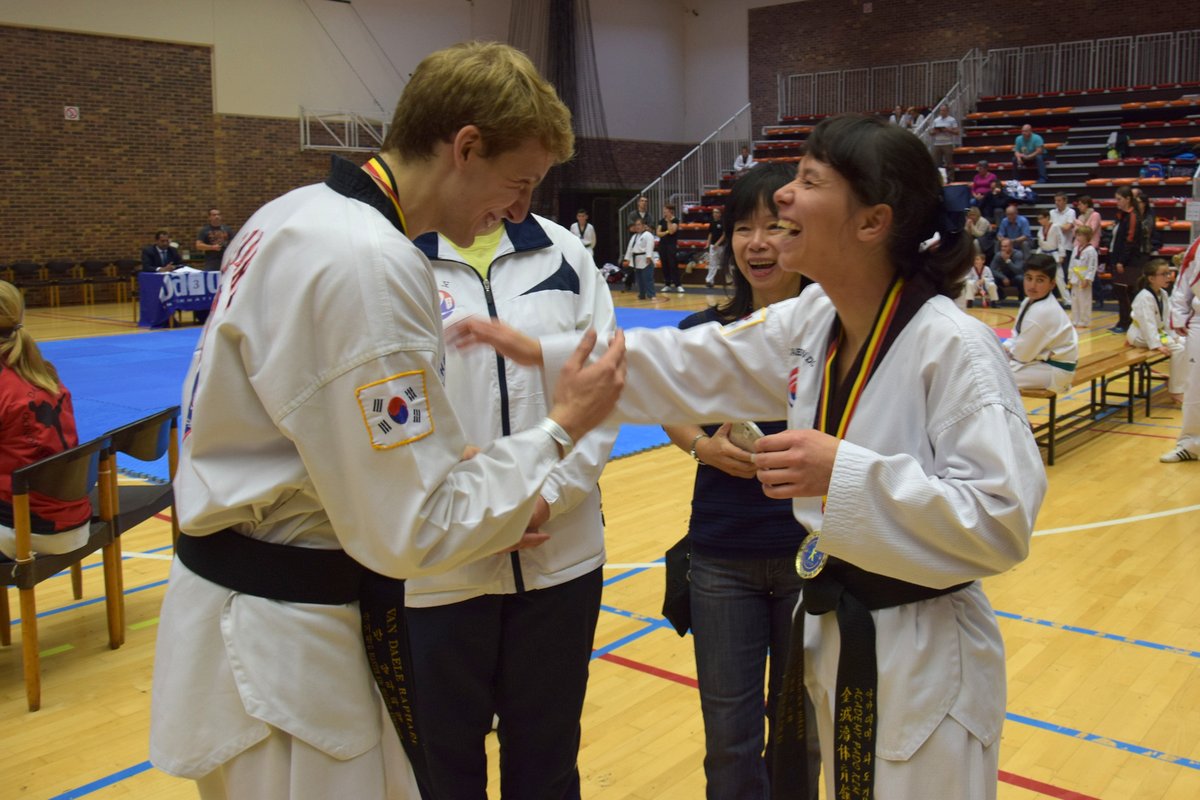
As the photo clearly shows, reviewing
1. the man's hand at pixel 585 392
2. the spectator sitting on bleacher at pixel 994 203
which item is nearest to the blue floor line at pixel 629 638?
the man's hand at pixel 585 392

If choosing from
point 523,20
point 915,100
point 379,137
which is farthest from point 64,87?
point 915,100

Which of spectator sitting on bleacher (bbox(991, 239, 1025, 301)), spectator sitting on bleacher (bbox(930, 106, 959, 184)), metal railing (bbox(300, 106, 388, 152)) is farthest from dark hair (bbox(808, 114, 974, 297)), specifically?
spectator sitting on bleacher (bbox(930, 106, 959, 184))

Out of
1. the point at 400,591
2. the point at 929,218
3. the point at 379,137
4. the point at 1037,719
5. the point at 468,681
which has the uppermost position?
the point at 379,137

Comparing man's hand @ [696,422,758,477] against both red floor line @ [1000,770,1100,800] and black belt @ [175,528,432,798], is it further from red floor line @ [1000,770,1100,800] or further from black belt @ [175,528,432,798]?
red floor line @ [1000,770,1100,800]

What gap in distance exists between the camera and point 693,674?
425 centimetres

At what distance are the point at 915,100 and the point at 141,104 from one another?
692 inches

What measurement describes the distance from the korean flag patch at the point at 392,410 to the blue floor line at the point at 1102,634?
13.2 feet

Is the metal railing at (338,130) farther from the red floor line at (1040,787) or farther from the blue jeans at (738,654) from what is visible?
the blue jeans at (738,654)

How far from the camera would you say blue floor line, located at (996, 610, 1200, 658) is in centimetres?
442

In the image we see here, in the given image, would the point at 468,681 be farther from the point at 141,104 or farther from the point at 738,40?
the point at 738,40

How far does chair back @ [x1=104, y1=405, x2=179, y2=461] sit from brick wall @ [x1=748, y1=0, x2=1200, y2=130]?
24.0 m

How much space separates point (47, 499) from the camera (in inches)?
164

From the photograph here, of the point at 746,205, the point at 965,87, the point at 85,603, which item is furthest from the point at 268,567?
the point at 965,87

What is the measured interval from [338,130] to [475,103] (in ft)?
70.8
